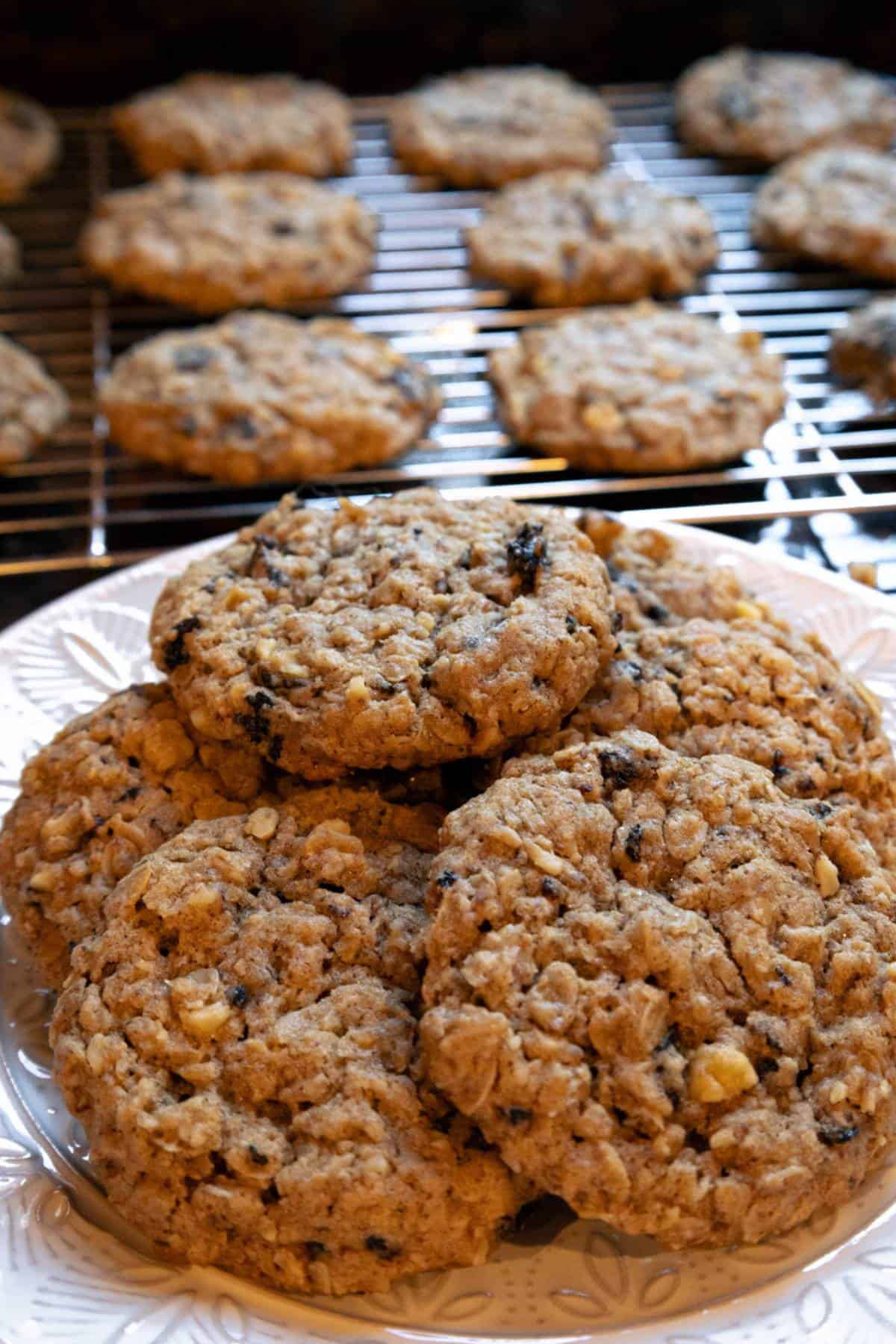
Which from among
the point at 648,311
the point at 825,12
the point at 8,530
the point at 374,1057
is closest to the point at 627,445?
the point at 648,311

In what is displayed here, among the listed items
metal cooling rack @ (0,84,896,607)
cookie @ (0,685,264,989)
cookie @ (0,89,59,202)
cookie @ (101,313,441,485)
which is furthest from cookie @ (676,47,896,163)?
cookie @ (0,685,264,989)

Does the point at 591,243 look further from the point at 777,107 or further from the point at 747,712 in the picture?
the point at 747,712

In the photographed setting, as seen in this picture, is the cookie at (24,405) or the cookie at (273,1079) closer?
the cookie at (273,1079)

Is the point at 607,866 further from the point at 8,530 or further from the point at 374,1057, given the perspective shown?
the point at 8,530

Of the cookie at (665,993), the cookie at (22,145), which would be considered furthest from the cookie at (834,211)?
the cookie at (665,993)

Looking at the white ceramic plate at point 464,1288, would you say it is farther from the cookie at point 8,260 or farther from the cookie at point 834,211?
the cookie at point 834,211

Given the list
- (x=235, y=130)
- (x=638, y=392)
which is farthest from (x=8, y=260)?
(x=638, y=392)
